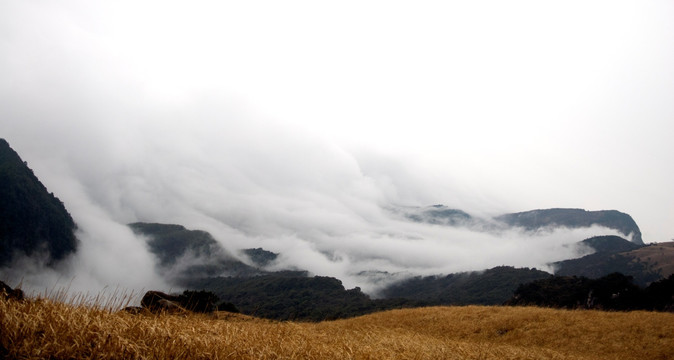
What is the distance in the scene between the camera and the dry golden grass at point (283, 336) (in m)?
5.91

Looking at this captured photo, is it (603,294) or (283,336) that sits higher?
(283,336)

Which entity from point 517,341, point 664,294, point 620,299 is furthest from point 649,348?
point 620,299

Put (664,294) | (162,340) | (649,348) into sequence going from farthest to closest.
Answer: (664,294) < (649,348) < (162,340)

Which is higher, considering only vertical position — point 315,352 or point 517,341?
point 315,352

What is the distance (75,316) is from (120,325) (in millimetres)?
926

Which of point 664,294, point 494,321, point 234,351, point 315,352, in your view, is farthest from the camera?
point 664,294

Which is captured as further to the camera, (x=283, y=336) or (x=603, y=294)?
(x=603, y=294)

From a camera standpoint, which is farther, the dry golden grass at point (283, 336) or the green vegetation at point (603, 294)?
the green vegetation at point (603, 294)

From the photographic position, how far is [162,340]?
22.6ft

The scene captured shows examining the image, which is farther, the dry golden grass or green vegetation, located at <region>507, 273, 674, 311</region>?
green vegetation, located at <region>507, 273, 674, 311</region>

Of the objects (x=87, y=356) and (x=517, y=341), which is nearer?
(x=87, y=356)

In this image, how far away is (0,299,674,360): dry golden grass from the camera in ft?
19.4

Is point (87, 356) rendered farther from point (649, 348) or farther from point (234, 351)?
point (649, 348)

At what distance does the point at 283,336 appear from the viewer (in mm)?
11062
